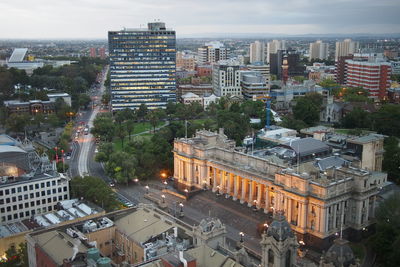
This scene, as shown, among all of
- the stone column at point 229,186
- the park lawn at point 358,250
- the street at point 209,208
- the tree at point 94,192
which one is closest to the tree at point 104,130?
the street at point 209,208

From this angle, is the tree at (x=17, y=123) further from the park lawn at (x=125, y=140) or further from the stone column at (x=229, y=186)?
the stone column at (x=229, y=186)

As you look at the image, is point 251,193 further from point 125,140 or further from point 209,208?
point 125,140

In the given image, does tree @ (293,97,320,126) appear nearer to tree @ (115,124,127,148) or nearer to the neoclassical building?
tree @ (115,124,127,148)

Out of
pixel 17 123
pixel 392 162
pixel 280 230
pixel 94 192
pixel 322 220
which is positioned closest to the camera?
pixel 280 230

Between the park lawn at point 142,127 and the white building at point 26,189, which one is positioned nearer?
the white building at point 26,189

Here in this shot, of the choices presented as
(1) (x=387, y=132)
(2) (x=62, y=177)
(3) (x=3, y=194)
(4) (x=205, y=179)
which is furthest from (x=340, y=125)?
(3) (x=3, y=194)

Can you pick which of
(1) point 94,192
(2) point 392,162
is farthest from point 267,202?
(2) point 392,162
